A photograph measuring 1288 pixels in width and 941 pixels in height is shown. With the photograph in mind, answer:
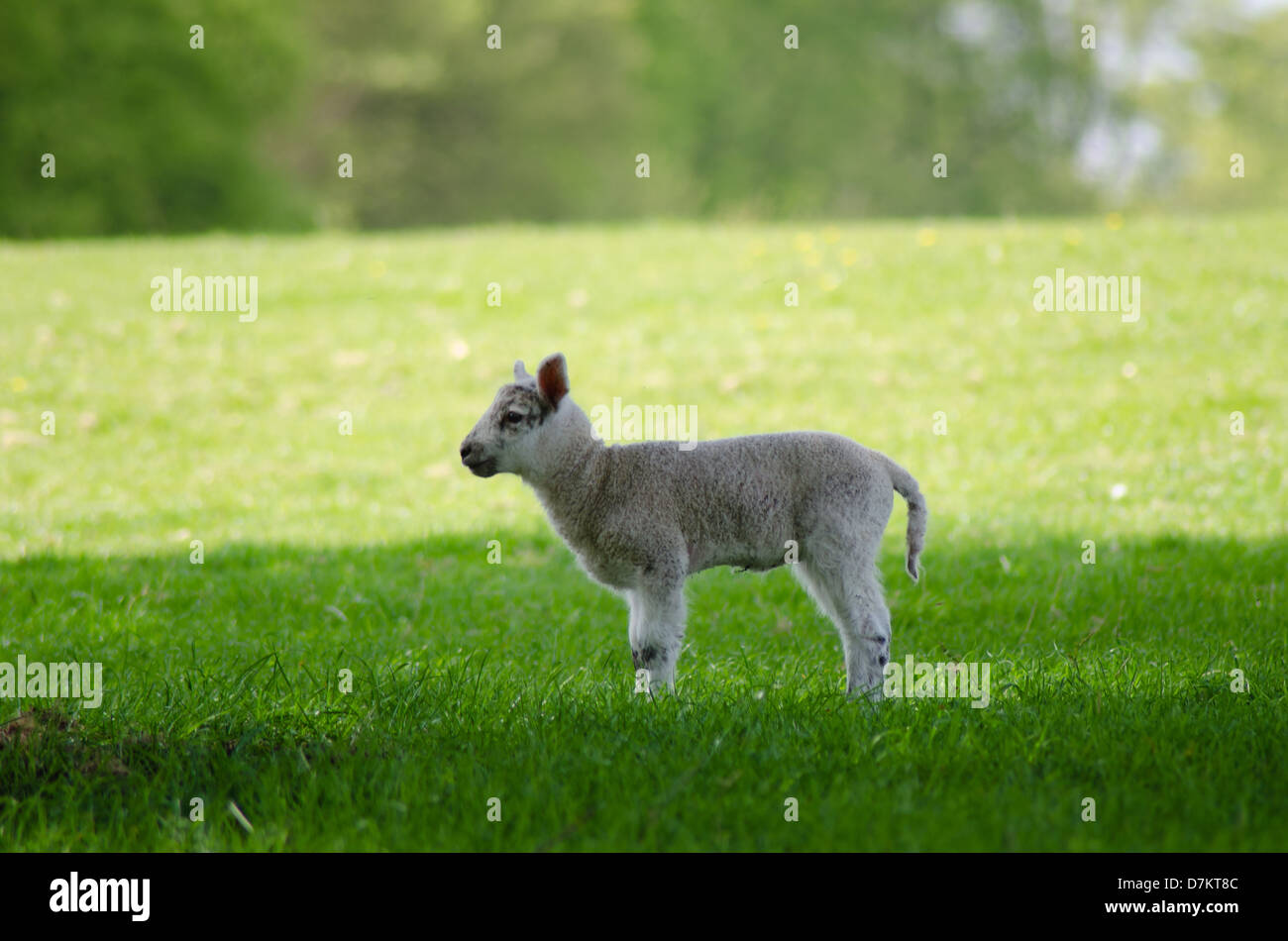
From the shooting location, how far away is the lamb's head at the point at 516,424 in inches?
205

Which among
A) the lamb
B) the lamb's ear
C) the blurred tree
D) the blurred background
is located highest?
the blurred background

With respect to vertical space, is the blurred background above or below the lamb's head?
above

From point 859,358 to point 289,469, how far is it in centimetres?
626

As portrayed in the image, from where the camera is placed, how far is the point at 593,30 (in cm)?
4331

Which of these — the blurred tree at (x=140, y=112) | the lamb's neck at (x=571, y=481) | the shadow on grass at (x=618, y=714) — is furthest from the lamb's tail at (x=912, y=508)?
the blurred tree at (x=140, y=112)

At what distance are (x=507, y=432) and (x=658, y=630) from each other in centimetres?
108

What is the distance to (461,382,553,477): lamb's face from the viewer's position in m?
5.20

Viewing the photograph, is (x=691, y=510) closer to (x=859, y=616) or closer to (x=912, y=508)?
(x=859, y=616)

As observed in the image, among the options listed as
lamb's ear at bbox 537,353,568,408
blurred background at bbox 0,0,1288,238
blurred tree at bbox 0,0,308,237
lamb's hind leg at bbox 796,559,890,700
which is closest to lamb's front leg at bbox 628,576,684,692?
lamb's hind leg at bbox 796,559,890,700

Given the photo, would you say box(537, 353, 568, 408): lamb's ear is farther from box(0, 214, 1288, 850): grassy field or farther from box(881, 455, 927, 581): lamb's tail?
box(881, 455, 927, 581): lamb's tail

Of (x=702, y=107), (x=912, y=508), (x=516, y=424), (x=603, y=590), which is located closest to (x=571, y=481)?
(x=516, y=424)

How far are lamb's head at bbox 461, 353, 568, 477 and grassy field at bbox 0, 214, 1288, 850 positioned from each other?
1037 mm
